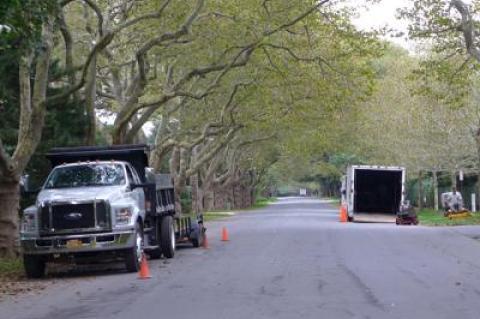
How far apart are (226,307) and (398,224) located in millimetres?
29543

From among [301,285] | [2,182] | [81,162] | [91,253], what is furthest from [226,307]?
[2,182]

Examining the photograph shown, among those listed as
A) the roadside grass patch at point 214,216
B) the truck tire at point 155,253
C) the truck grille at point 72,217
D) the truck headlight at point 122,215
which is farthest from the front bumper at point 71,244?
the roadside grass patch at point 214,216

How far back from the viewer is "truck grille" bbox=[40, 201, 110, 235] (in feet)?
57.7

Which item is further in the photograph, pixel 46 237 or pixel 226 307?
pixel 46 237

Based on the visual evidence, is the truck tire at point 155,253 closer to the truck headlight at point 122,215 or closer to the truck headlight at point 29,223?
the truck headlight at point 122,215

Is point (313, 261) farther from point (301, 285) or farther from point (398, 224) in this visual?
point (398, 224)

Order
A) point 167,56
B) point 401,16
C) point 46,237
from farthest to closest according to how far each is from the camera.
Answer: point 167,56
point 401,16
point 46,237

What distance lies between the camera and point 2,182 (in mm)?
20703

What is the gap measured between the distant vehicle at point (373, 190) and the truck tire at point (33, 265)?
1024 inches

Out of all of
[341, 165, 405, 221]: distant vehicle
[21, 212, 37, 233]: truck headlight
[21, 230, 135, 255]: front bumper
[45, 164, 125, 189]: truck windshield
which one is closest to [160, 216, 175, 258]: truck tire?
[45, 164, 125, 189]: truck windshield

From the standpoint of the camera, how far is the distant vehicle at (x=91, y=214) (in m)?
17.6

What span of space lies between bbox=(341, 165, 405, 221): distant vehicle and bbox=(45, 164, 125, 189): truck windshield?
24233 millimetres

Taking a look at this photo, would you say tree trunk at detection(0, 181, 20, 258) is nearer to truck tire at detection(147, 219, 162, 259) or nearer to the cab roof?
the cab roof

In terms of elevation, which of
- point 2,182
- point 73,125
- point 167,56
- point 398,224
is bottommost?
point 398,224
